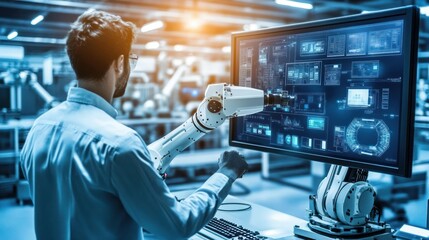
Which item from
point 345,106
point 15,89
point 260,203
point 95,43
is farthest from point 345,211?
point 15,89

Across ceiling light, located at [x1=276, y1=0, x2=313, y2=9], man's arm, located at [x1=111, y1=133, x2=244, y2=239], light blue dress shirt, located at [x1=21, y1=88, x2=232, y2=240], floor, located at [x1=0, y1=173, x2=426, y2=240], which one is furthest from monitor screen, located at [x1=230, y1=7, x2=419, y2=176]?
ceiling light, located at [x1=276, y1=0, x2=313, y2=9]

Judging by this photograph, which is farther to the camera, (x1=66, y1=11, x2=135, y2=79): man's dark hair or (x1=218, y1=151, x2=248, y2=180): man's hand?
(x1=218, y1=151, x2=248, y2=180): man's hand

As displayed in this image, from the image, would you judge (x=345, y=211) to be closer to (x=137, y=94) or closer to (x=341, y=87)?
(x=341, y=87)

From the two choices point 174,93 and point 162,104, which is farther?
point 174,93

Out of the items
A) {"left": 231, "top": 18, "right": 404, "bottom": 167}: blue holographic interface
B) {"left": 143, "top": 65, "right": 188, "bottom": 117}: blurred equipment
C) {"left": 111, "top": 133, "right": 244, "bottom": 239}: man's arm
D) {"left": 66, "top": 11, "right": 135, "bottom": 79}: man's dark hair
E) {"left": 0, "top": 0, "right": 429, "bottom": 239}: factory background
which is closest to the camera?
{"left": 111, "top": 133, "right": 244, "bottom": 239}: man's arm

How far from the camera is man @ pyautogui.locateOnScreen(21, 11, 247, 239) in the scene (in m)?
1.00

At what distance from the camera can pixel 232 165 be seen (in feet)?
4.38

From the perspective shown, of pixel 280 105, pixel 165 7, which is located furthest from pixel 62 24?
pixel 280 105

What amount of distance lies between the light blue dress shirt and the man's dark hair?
0.07 m

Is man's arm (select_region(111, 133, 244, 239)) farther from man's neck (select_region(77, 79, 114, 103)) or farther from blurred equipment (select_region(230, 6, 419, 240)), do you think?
blurred equipment (select_region(230, 6, 419, 240))

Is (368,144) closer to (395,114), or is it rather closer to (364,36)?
(395,114)

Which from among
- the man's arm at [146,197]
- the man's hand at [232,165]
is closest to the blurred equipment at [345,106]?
the man's hand at [232,165]

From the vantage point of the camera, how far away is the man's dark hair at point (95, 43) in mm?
1105

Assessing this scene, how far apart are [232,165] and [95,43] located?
1.85 ft
